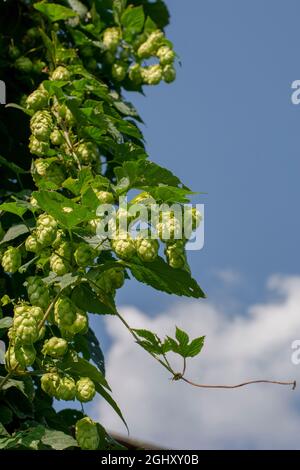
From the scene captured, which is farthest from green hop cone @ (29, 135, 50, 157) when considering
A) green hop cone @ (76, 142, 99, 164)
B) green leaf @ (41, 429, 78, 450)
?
green leaf @ (41, 429, 78, 450)

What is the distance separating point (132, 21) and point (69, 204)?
2093 mm

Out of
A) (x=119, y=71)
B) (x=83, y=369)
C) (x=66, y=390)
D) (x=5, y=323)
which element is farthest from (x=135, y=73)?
(x=66, y=390)

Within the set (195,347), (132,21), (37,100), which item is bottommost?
(195,347)

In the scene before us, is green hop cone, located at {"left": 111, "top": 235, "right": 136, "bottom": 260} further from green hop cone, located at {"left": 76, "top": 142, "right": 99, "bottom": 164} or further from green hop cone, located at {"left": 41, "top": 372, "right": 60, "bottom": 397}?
green hop cone, located at {"left": 76, "top": 142, "right": 99, "bottom": 164}

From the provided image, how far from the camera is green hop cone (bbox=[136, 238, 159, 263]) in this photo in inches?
99.3

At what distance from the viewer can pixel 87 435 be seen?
271 cm

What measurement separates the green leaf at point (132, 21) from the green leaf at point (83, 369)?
2.10m

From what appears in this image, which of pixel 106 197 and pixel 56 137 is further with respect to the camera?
pixel 56 137

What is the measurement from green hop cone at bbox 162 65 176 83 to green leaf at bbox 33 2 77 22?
515 mm

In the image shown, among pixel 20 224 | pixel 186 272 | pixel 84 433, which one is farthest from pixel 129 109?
pixel 84 433

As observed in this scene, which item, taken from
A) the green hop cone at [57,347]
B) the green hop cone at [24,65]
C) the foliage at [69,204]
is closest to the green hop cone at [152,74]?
the foliage at [69,204]

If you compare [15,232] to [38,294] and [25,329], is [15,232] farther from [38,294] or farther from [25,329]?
[25,329]

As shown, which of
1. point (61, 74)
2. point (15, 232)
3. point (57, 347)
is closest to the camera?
point (57, 347)

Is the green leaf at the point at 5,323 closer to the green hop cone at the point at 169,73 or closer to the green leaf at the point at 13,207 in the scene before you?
the green leaf at the point at 13,207
